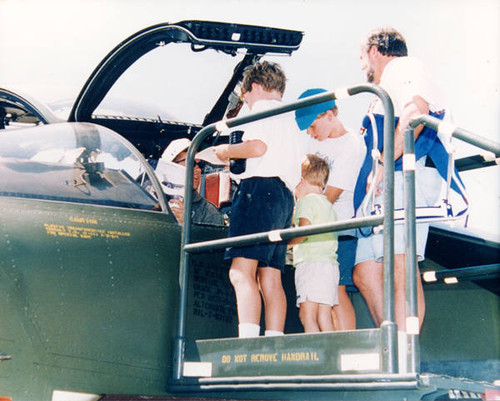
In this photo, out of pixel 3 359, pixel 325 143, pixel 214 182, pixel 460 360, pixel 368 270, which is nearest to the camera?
pixel 3 359

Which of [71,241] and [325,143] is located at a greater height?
[325,143]

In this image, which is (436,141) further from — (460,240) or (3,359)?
(3,359)

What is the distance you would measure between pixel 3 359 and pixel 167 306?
2.88 ft

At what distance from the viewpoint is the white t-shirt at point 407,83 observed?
3898 mm

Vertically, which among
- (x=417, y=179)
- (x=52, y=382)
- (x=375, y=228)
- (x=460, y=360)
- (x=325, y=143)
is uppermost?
(x=325, y=143)

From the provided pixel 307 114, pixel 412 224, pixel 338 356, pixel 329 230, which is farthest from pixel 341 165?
pixel 338 356

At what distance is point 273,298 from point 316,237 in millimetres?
449

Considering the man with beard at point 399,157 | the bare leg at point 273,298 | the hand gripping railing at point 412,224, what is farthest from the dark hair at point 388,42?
the bare leg at point 273,298

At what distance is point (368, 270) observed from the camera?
13.6 feet

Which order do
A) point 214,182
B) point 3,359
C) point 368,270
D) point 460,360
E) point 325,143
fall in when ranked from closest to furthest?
point 3,359, point 368,270, point 325,143, point 460,360, point 214,182

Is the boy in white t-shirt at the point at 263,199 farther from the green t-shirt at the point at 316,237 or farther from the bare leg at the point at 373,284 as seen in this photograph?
the bare leg at the point at 373,284

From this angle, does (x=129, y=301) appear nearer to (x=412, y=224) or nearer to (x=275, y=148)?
(x=275, y=148)

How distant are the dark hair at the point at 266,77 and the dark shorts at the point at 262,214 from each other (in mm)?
565

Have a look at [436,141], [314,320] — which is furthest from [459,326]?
[436,141]
